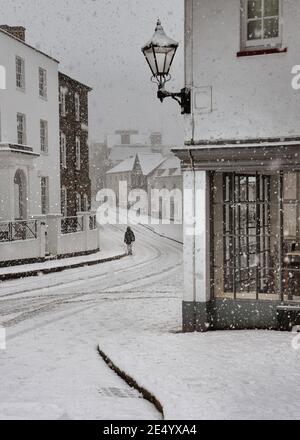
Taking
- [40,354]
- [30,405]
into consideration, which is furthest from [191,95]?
[30,405]

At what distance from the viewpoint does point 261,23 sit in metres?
9.70

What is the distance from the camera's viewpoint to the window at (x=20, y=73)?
1149 inches

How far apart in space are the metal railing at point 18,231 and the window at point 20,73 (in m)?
7.90

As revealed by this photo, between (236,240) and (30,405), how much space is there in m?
5.25

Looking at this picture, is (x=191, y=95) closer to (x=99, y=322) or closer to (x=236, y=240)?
(x=236, y=240)

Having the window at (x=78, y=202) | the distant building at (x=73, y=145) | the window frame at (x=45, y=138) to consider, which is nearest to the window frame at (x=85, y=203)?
the distant building at (x=73, y=145)

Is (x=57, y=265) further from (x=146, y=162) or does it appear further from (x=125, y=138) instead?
(x=125, y=138)

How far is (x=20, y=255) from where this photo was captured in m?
22.7

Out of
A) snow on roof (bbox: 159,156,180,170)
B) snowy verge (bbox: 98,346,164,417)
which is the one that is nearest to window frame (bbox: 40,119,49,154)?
snowy verge (bbox: 98,346,164,417)

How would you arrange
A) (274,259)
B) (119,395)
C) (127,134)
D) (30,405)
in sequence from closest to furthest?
(30,405)
(119,395)
(274,259)
(127,134)

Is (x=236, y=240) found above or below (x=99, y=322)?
above

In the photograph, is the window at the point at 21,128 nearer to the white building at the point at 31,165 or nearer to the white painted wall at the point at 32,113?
the white building at the point at 31,165

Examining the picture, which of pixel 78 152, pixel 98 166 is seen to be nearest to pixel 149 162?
pixel 98 166

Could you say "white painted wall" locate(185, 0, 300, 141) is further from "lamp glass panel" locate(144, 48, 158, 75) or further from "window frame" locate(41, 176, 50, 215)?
"window frame" locate(41, 176, 50, 215)
